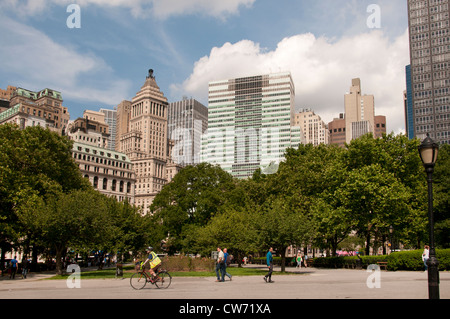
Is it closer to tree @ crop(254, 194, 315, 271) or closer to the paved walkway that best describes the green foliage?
tree @ crop(254, 194, 315, 271)

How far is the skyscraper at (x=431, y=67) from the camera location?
153 meters

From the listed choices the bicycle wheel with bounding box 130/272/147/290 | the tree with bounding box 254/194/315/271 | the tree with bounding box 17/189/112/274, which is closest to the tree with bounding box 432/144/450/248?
the tree with bounding box 254/194/315/271

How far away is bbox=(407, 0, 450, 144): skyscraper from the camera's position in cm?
15338

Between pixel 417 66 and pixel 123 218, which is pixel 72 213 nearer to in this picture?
pixel 123 218

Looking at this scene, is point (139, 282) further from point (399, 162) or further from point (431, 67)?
point (431, 67)

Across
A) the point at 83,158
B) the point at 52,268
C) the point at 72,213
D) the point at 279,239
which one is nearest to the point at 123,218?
the point at 52,268

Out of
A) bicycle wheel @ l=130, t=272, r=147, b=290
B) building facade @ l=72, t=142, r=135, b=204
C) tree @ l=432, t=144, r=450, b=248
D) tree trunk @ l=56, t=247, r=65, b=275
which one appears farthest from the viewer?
building facade @ l=72, t=142, r=135, b=204

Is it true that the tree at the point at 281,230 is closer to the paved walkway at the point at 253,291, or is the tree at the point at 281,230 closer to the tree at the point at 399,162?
the paved walkway at the point at 253,291

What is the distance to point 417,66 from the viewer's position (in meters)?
159

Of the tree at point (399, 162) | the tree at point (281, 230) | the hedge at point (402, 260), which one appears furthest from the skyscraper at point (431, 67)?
the tree at point (281, 230)

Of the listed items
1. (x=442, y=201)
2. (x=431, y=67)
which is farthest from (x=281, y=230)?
(x=431, y=67)

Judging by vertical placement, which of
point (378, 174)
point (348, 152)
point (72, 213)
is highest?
point (348, 152)

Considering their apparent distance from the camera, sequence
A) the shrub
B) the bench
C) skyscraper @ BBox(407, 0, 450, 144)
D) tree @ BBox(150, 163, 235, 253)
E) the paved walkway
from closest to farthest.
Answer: the paved walkway → the bench → the shrub → tree @ BBox(150, 163, 235, 253) → skyscraper @ BBox(407, 0, 450, 144)
